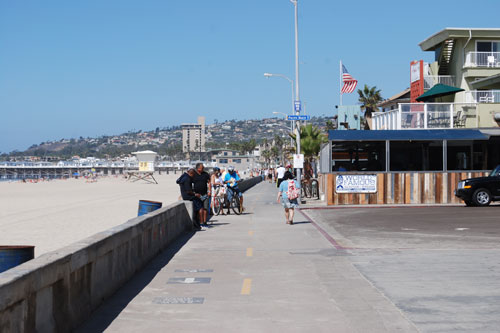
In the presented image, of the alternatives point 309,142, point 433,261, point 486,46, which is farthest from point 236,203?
point 309,142

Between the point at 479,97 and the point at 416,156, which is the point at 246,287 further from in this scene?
the point at 479,97

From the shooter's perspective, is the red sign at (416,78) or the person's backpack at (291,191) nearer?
the person's backpack at (291,191)

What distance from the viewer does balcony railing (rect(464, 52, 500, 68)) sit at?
41.2 m

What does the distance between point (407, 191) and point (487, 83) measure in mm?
13383

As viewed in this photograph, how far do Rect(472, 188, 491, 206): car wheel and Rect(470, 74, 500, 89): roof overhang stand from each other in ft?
42.4

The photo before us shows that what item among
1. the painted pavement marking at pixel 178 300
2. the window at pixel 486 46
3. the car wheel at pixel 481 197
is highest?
the window at pixel 486 46

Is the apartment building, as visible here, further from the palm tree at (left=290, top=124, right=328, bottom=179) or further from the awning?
the palm tree at (left=290, top=124, right=328, bottom=179)

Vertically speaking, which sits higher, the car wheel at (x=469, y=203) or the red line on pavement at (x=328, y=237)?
the car wheel at (x=469, y=203)

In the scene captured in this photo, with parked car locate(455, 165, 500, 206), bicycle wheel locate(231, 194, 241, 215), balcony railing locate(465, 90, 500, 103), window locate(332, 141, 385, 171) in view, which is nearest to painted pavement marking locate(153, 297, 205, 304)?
bicycle wheel locate(231, 194, 241, 215)

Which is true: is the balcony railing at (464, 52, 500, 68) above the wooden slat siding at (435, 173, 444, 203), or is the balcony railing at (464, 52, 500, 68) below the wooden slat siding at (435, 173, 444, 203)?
above

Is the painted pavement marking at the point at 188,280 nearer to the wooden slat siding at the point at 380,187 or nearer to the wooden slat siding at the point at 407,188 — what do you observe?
the wooden slat siding at the point at 380,187

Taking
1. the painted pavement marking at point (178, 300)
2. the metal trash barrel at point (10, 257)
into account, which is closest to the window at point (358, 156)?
the painted pavement marking at point (178, 300)

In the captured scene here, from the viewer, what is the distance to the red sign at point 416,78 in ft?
135

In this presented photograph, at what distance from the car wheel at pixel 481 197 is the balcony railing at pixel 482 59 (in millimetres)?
17263
